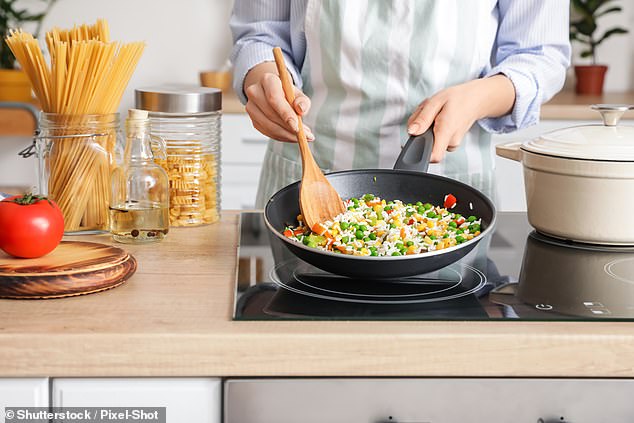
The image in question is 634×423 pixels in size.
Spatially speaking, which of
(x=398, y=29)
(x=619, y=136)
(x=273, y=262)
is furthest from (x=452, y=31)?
(x=273, y=262)

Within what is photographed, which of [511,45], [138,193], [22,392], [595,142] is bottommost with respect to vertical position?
[22,392]

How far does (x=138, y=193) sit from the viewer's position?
1.18 m

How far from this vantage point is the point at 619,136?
1.15 metres

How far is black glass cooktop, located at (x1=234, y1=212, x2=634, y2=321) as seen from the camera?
87cm

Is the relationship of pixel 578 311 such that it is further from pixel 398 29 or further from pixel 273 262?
pixel 398 29

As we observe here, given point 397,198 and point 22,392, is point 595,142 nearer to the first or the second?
point 397,198

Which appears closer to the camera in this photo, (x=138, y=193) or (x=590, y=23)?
(x=138, y=193)

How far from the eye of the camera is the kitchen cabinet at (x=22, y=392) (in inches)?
32.1

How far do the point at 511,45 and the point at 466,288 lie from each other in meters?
0.75

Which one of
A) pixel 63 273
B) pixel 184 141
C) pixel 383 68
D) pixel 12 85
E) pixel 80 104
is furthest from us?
pixel 12 85

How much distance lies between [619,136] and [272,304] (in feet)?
1.83

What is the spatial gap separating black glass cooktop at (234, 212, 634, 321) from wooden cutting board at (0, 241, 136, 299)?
14 cm

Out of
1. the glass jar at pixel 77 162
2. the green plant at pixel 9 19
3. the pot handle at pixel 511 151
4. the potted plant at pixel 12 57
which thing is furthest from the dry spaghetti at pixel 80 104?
the green plant at pixel 9 19

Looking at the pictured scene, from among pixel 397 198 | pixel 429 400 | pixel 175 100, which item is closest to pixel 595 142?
pixel 397 198
